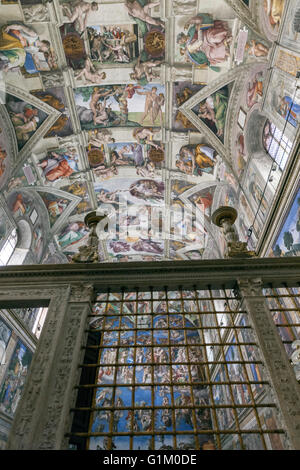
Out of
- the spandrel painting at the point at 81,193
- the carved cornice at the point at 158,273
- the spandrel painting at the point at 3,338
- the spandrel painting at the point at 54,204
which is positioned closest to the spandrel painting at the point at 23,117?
the spandrel painting at the point at 54,204

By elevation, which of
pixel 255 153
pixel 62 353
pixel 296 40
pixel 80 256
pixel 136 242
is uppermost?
pixel 136 242

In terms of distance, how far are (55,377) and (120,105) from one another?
1244 cm

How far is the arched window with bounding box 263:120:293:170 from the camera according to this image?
8.14m

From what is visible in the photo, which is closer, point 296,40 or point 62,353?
point 62,353

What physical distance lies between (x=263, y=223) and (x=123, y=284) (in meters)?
7.33

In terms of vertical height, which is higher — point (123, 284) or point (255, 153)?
point (255, 153)

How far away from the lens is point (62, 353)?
2723 mm

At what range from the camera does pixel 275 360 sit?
8.57 ft

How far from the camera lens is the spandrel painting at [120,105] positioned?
12194 mm

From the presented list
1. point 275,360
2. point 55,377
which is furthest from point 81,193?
point 275,360

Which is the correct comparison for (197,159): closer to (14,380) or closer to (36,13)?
(36,13)

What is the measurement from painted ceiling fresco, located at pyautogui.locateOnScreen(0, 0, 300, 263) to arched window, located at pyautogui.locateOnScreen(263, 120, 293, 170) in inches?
12.8
